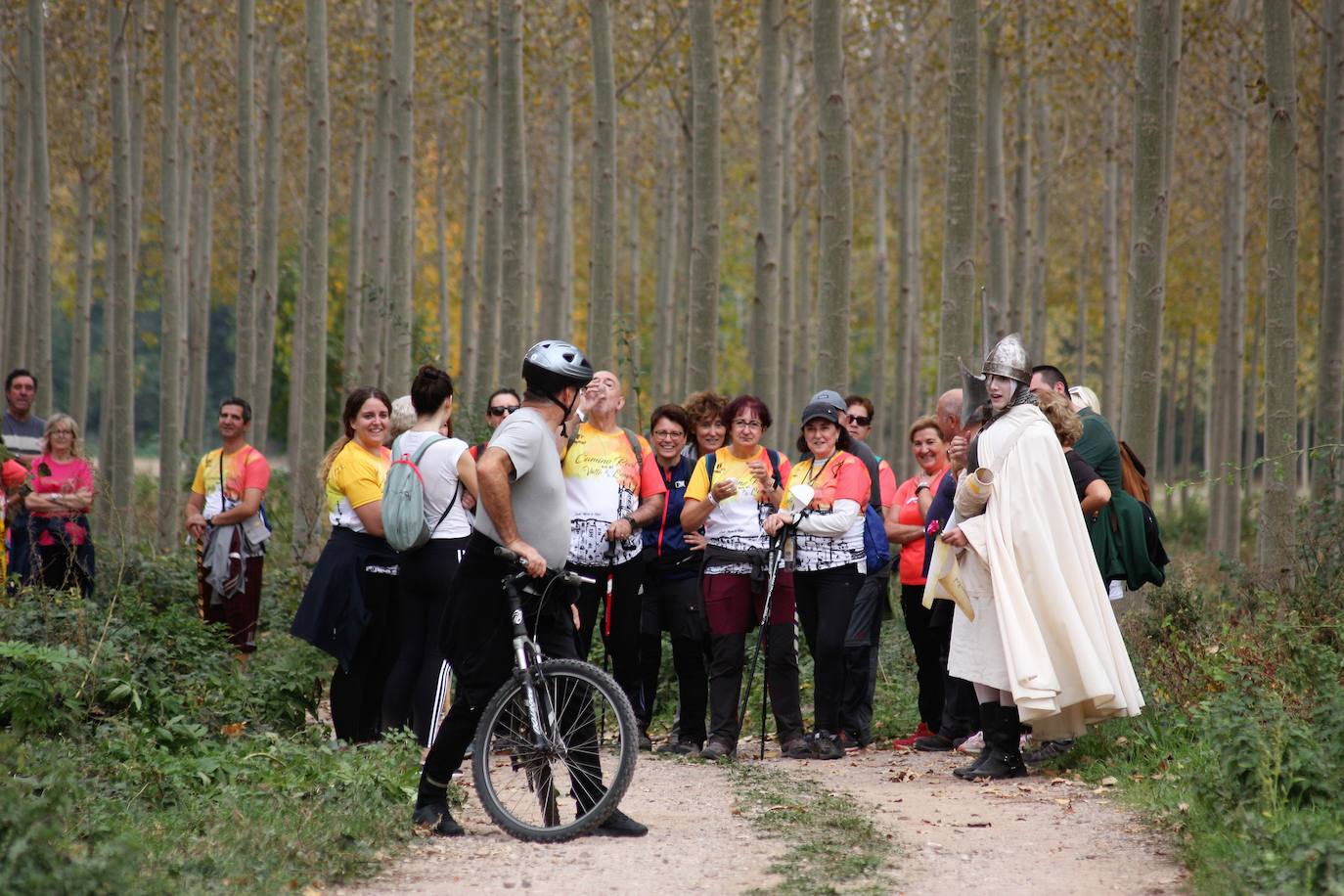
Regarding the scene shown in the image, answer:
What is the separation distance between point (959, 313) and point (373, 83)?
13.8 meters

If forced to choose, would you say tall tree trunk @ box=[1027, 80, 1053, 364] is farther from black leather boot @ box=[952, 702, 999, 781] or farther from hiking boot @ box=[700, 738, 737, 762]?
black leather boot @ box=[952, 702, 999, 781]

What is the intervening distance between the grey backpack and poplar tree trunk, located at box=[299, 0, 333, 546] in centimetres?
846

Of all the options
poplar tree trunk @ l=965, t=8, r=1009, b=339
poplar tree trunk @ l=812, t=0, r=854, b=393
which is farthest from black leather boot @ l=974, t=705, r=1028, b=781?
poplar tree trunk @ l=965, t=8, r=1009, b=339

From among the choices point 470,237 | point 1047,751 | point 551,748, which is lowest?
point 1047,751

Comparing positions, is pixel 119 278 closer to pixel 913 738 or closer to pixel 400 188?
pixel 400 188

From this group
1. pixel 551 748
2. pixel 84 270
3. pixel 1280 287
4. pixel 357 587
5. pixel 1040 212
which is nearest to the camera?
pixel 551 748

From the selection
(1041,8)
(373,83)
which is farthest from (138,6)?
(1041,8)

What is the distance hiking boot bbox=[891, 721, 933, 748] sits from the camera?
9.86 metres

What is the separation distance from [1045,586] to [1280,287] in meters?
5.69

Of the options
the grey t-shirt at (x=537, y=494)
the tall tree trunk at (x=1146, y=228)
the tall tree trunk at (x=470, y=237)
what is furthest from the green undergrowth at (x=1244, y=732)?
the tall tree trunk at (x=470, y=237)

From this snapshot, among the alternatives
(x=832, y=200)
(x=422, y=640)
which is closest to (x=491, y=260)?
(x=832, y=200)

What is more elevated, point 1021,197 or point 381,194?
point 1021,197

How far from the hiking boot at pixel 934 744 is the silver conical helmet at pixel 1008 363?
2588 millimetres

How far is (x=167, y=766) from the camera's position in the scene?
699cm
